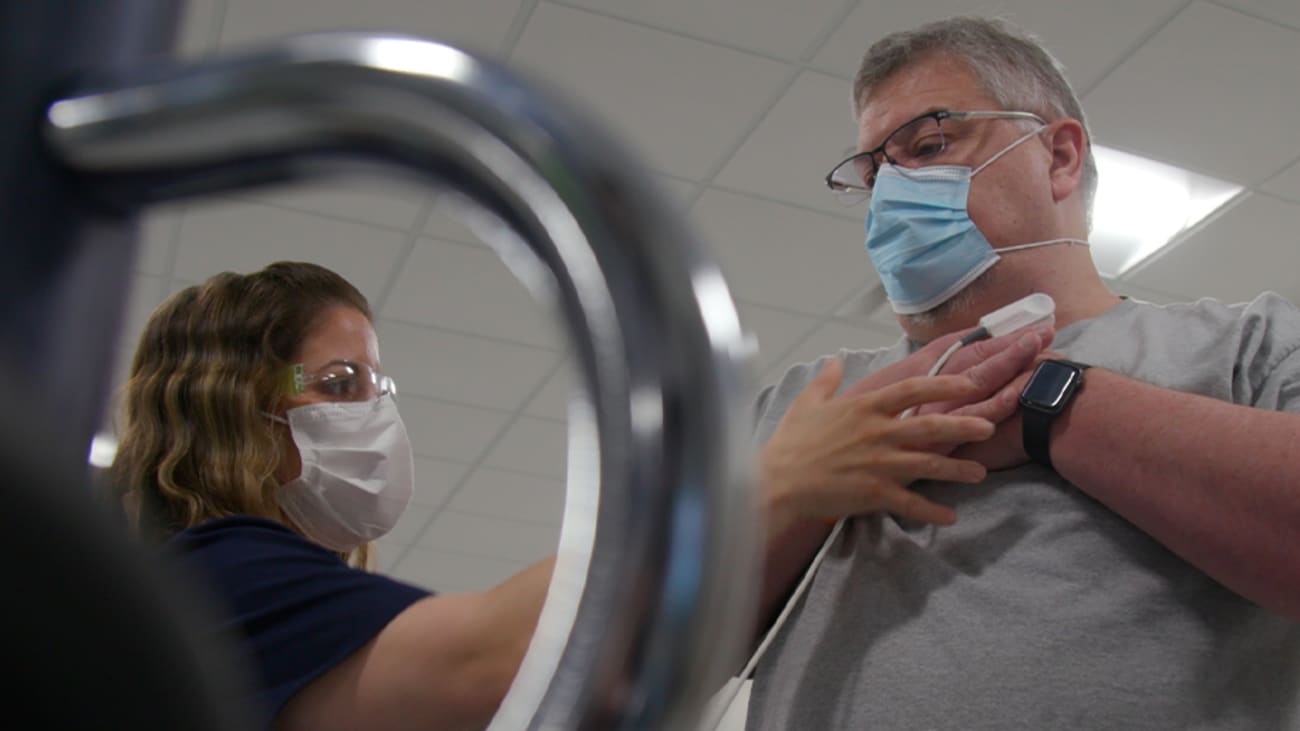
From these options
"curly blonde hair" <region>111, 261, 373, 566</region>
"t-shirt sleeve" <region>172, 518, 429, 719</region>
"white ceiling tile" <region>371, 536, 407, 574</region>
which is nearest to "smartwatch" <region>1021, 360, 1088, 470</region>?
"t-shirt sleeve" <region>172, 518, 429, 719</region>

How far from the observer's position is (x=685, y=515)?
12 cm

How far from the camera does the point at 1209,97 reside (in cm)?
269

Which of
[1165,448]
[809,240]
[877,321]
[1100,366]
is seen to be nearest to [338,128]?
[1165,448]

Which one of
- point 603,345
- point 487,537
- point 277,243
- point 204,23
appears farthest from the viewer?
point 487,537

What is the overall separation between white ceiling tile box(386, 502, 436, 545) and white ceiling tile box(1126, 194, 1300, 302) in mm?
3037

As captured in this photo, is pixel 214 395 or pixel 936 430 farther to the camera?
pixel 214 395

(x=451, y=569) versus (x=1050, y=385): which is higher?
(x=451, y=569)

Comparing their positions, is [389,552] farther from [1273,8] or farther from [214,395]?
[214,395]

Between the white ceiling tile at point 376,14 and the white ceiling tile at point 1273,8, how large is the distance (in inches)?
60.1

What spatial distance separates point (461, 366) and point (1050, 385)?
315 cm

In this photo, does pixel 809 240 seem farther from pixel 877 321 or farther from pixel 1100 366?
pixel 1100 366

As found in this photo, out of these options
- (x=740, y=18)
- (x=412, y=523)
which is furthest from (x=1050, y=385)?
(x=412, y=523)

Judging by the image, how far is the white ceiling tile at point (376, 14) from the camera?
2443mm

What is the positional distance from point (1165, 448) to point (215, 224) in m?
2.85
